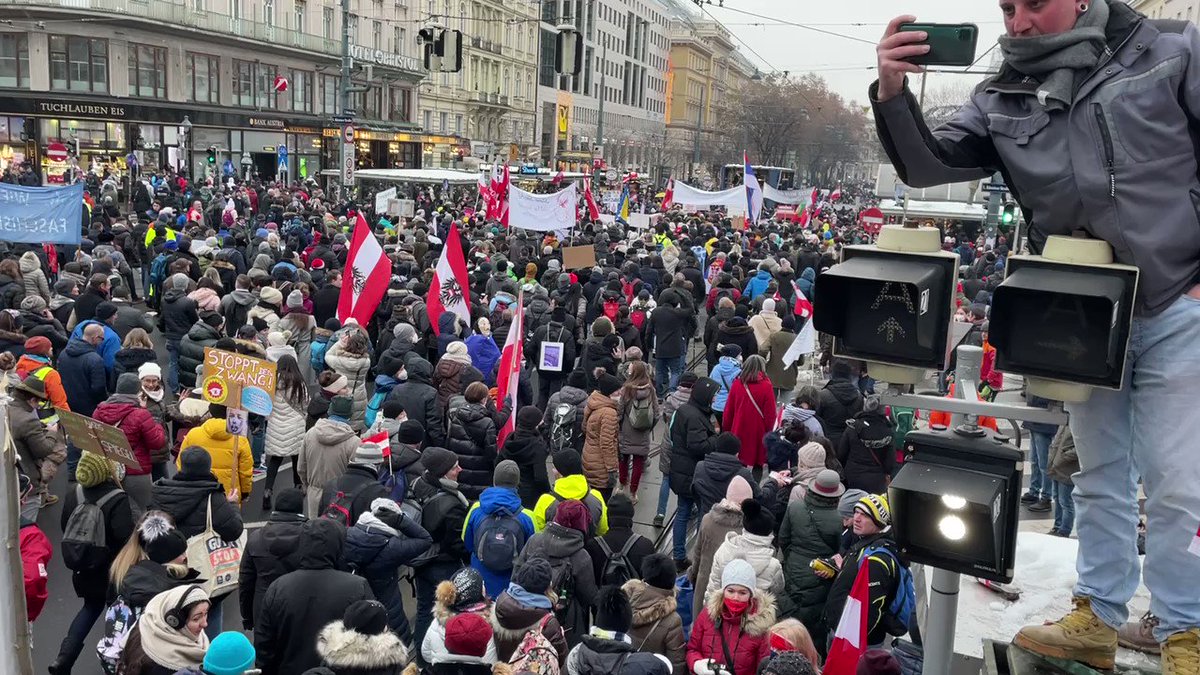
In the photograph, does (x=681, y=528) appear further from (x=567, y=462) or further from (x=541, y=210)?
(x=541, y=210)

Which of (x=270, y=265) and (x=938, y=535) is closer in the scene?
(x=938, y=535)

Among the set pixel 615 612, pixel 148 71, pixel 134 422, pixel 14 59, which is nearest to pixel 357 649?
pixel 615 612

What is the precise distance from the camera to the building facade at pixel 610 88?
84.7m

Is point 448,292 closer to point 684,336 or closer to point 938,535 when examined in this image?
point 684,336

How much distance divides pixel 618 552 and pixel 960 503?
13.5ft

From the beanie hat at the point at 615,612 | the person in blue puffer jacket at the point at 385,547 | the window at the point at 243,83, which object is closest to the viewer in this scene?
the beanie hat at the point at 615,612

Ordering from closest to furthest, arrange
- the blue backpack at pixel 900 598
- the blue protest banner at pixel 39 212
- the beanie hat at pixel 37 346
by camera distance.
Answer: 1. the blue backpack at pixel 900 598
2. the beanie hat at pixel 37 346
3. the blue protest banner at pixel 39 212

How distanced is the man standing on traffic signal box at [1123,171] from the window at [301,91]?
51.7 meters

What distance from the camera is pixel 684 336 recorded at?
13.2 meters

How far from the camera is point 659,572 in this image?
17.9ft

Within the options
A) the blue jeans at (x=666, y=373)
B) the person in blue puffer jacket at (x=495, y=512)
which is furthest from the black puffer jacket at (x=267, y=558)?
the blue jeans at (x=666, y=373)

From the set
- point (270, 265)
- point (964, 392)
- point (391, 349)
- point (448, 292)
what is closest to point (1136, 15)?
point (964, 392)

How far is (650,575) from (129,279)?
12.7 metres

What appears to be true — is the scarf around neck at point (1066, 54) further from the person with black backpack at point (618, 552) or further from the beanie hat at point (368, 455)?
the beanie hat at point (368, 455)
